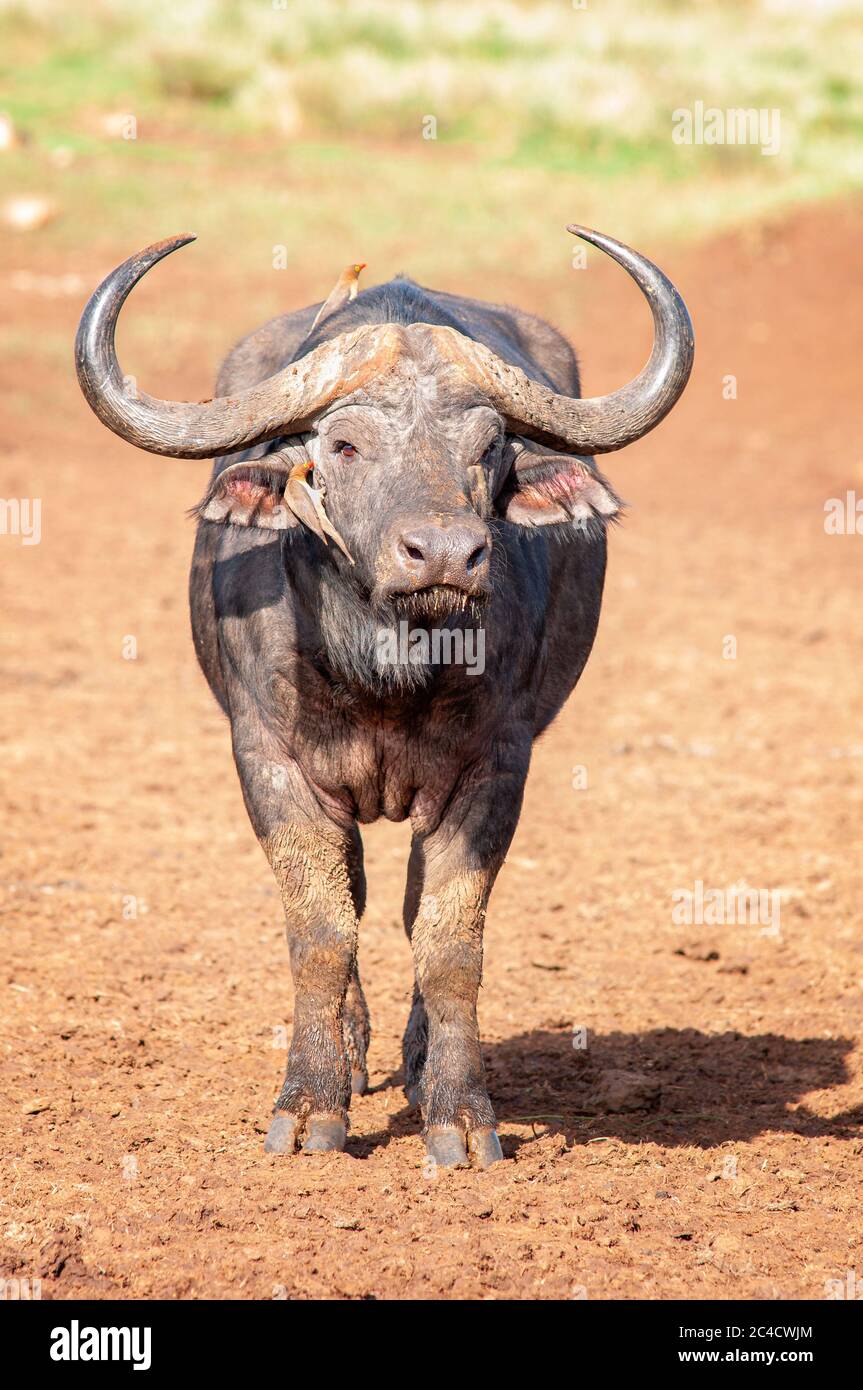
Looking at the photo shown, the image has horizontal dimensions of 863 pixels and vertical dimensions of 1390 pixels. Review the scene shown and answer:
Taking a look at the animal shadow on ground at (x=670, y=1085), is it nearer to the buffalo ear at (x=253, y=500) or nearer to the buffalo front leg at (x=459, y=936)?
the buffalo front leg at (x=459, y=936)

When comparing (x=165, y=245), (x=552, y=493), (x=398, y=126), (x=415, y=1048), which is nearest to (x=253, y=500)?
(x=165, y=245)

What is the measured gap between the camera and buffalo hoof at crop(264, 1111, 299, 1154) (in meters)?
5.55

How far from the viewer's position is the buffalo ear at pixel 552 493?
5.48 m

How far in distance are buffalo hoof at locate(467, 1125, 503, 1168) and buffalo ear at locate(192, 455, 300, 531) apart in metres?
2.00

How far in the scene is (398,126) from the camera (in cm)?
3042

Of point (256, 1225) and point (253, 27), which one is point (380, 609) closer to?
point (256, 1225)

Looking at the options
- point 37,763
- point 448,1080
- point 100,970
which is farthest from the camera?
point 37,763

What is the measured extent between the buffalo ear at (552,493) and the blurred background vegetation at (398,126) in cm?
1474

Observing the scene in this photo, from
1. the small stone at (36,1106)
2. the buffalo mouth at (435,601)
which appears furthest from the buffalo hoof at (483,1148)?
the buffalo mouth at (435,601)

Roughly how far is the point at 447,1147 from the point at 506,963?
2471 mm

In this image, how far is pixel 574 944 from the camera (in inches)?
321

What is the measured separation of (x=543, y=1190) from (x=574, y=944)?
2.99 meters

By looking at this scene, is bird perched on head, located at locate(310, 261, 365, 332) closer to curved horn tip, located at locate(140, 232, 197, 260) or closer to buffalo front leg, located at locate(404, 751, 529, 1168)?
curved horn tip, located at locate(140, 232, 197, 260)

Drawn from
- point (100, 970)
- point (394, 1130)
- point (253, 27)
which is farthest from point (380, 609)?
point (253, 27)
